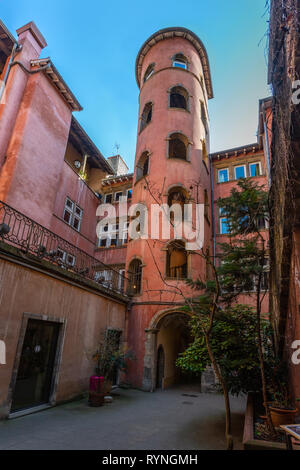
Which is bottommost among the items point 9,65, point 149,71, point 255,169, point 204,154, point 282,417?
point 282,417

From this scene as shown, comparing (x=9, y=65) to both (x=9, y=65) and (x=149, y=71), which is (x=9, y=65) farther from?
(x=149, y=71)

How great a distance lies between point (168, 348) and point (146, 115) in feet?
49.4

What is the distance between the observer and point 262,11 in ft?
10.3

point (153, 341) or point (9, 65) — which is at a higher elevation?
point (9, 65)

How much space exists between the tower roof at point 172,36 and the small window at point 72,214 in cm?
1147

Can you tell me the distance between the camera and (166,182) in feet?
51.6

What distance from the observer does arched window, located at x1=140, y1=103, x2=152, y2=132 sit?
1872 cm

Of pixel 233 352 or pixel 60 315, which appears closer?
pixel 233 352

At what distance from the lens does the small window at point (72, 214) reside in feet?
58.4

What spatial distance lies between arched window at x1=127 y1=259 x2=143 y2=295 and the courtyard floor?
566cm

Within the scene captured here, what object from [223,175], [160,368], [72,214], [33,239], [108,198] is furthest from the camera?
[108,198]

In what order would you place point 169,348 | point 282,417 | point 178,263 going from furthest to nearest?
point 178,263
point 169,348
point 282,417

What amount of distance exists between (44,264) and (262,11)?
25.3 ft

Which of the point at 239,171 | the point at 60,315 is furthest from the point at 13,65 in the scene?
the point at 239,171
